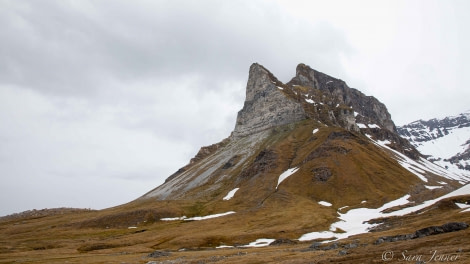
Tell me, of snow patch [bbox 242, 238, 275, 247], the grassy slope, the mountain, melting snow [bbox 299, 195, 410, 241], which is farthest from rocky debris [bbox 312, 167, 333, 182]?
snow patch [bbox 242, 238, 275, 247]

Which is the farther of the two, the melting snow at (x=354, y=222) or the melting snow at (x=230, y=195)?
the melting snow at (x=230, y=195)

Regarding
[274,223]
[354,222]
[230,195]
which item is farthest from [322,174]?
[274,223]

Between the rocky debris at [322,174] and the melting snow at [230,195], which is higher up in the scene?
the rocky debris at [322,174]

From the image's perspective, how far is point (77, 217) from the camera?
185m

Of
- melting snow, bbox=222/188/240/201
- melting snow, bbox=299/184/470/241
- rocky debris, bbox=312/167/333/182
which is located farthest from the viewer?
melting snow, bbox=222/188/240/201

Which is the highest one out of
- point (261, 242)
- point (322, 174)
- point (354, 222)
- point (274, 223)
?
point (322, 174)

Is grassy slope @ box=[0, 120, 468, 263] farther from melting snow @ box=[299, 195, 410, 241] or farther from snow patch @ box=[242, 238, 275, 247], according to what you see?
melting snow @ box=[299, 195, 410, 241]

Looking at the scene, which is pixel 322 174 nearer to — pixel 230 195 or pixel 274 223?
pixel 230 195

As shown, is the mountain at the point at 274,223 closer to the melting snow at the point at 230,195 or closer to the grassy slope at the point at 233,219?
the grassy slope at the point at 233,219

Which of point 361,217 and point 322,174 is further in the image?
point 322,174

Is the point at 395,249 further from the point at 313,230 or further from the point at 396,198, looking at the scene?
the point at 396,198

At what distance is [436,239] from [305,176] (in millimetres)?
143601

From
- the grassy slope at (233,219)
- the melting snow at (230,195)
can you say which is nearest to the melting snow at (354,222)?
the grassy slope at (233,219)

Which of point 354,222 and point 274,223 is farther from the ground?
point 274,223
